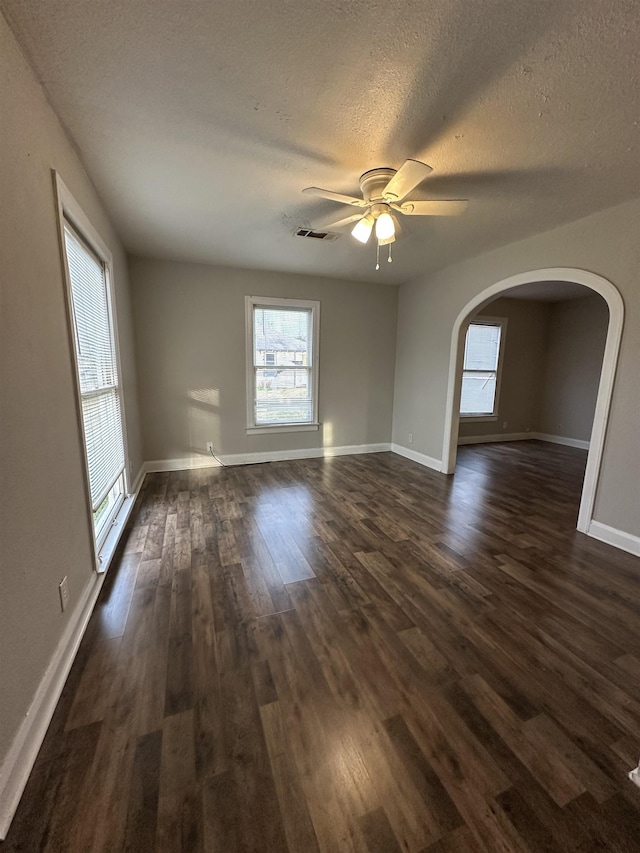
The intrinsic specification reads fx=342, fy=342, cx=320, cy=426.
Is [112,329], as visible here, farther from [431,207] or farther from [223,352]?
[431,207]

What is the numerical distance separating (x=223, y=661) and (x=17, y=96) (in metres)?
2.55

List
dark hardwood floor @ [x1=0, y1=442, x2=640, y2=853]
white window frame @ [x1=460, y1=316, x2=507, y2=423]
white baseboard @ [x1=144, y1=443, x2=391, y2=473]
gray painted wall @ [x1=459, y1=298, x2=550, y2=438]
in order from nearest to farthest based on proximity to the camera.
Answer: dark hardwood floor @ [x1=0, y1=442, x2=640, y2=853], white baseboard @ [x1=144, y1=443, x2=391, y2=473], white window frame @ [x1=460, y1=316, x2=507, y2=423], gray painted wall @ [x1=459, y1=298, x2=550, y2=438]

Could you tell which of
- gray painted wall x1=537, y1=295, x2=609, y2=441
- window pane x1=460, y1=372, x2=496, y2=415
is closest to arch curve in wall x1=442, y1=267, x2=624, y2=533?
window pane x1=460, y1=372, x2=496, y2=415

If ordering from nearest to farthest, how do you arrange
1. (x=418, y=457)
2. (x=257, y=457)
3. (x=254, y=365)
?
(x=254, y=365), (x=257, y=457), (x=418, y=457)

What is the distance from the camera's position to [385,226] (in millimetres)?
2211

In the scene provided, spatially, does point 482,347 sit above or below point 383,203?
below

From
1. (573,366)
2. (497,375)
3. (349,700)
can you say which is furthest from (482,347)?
(349,700)

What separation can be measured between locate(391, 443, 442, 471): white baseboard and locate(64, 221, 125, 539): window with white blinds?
12.2 feet

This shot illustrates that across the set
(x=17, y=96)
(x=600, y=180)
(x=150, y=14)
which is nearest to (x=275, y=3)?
(x=150, y=14)

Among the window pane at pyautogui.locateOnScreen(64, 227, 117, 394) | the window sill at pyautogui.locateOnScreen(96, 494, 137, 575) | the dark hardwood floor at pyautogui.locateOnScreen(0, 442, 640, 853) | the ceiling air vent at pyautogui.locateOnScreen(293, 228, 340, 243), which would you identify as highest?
the ceiling air vent at pyautogui.locateOnScreen(293, 228, 340, 243)

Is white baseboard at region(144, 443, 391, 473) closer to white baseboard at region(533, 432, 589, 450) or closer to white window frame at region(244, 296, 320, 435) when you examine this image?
white window frame at region(244, 296, 320, 435)

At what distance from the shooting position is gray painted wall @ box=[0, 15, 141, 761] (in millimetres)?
1186

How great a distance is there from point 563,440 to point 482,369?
204cm

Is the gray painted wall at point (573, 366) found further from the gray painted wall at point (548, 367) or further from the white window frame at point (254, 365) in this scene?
the white window frame at point (254, 365)
